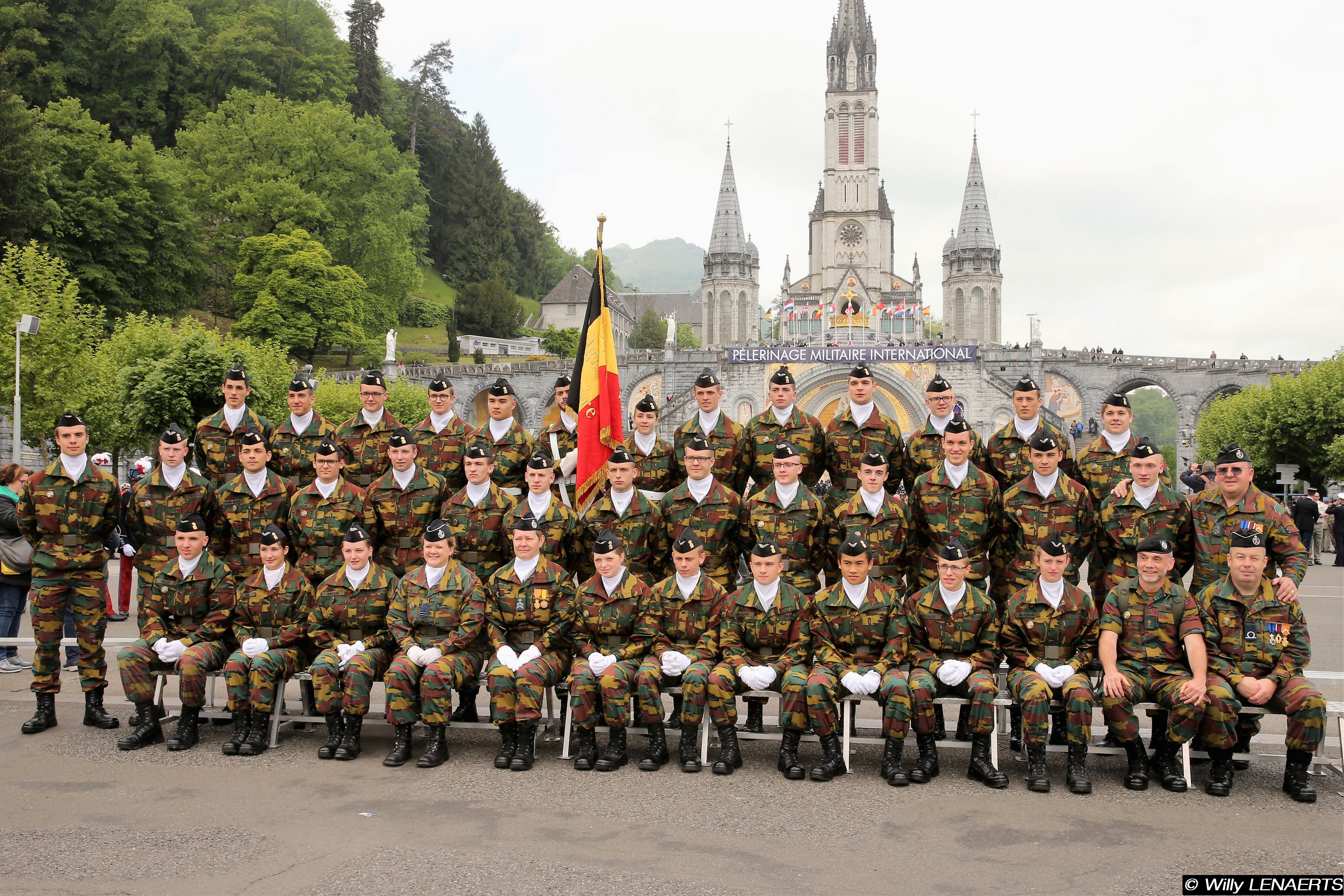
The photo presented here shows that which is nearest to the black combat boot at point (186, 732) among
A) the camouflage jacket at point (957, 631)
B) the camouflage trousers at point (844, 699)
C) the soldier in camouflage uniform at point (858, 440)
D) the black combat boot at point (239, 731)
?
the black combat boot at point (239, 731)

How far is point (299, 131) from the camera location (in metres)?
52.5

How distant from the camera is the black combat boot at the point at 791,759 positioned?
7277 mm

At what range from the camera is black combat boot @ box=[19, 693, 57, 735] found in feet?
27.7

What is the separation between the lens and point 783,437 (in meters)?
9.47

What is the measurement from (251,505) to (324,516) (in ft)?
2.48

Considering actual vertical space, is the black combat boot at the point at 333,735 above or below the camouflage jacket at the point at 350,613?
below

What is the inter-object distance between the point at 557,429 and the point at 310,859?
562 centimetres

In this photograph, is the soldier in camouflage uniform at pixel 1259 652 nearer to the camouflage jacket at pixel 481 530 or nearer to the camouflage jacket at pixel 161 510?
the camouflage jacket at pixel 481 530

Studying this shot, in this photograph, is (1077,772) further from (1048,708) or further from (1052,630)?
(1052,630)

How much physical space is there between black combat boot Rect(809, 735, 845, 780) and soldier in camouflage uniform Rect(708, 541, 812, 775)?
16cm

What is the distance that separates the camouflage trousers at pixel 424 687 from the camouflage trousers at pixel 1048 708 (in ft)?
14.0

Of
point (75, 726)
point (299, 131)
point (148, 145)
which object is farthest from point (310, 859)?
point (299, 131)

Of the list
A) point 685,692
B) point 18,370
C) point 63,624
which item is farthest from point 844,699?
point 18,370

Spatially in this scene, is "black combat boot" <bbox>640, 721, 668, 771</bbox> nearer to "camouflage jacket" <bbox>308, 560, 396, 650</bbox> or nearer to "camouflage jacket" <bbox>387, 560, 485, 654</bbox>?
"camouflage jacket" <bbox>387, 560, 485, 654</bbox>
